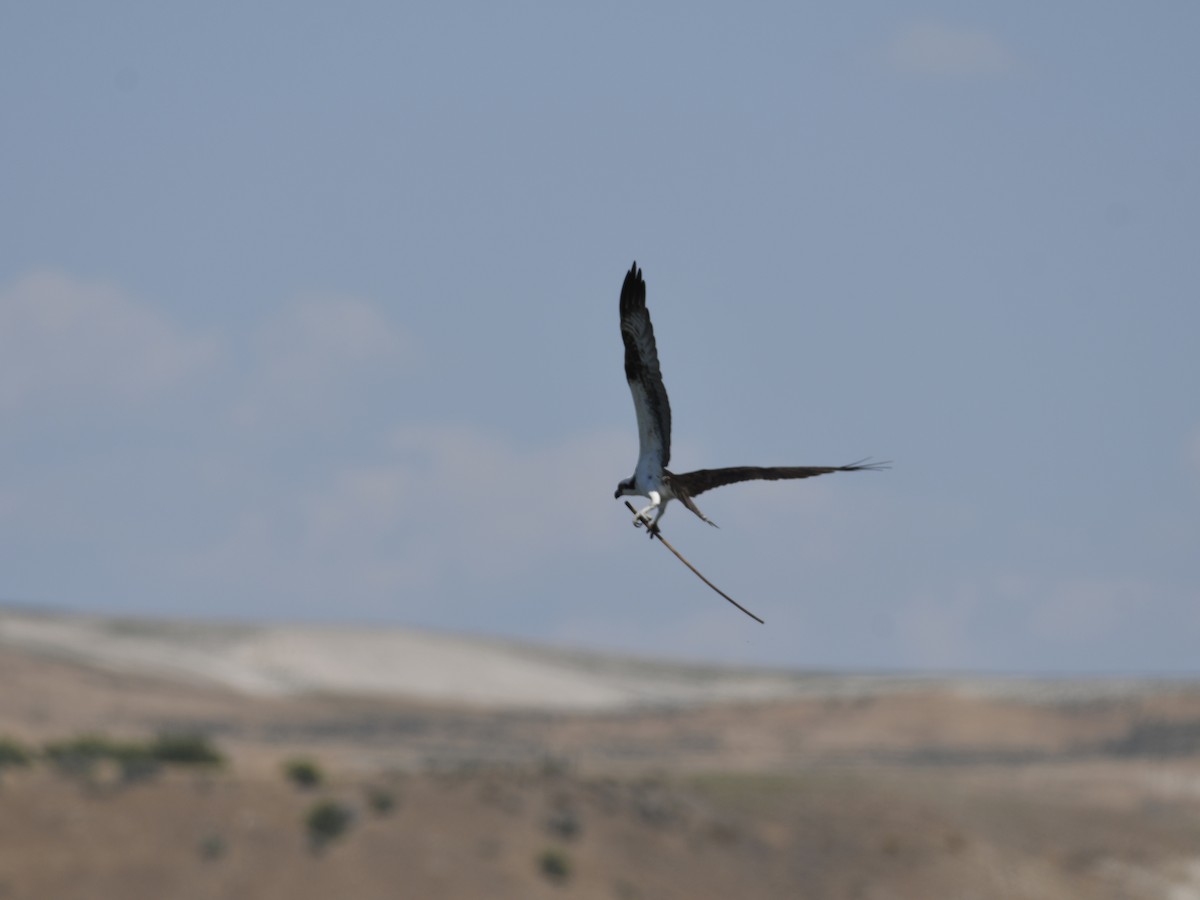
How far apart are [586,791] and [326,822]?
927cm

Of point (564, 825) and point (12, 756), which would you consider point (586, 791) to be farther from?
point (12, 756)

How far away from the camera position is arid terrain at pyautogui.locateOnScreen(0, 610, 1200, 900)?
51750 millimetres

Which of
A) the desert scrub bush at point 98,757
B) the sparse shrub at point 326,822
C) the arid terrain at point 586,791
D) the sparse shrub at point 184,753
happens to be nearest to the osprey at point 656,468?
the arid terrain at point 586,791

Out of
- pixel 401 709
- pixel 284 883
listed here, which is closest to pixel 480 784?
pixel 284 883

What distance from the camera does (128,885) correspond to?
49.2m

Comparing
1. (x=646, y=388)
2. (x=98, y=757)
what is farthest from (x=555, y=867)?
(x=646, y=388)

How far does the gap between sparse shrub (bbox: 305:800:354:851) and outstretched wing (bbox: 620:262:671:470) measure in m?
37.2

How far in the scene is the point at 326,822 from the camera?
53.3 metres

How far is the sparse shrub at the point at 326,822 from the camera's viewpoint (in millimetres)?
52812

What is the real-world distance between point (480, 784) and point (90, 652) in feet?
213

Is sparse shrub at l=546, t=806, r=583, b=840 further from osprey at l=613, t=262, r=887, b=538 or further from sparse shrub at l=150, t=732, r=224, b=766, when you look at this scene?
osprey at l=613, t=262, r=887, b=538

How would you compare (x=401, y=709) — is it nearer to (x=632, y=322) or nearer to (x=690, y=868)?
(x=690, y=868)

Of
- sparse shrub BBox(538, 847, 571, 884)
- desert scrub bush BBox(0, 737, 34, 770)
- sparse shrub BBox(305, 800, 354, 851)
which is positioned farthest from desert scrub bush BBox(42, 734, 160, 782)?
sparse shrub BBox(538, 847, 571, 884)

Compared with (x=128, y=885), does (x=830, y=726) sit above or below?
above
